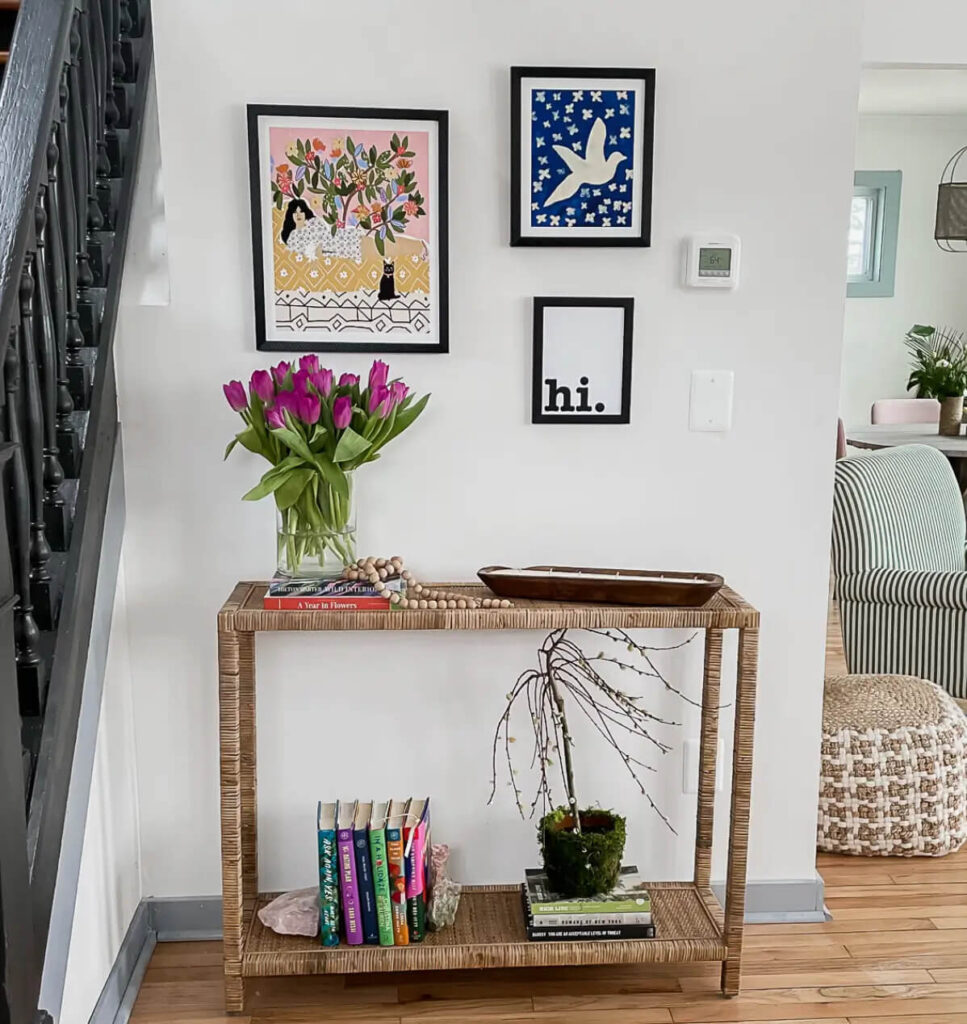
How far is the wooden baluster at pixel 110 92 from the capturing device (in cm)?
194

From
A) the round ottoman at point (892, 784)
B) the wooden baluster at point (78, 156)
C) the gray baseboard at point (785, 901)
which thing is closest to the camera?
the wooden baluster at point (78, 156)

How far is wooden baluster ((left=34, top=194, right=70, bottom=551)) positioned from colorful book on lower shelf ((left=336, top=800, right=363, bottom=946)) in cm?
73

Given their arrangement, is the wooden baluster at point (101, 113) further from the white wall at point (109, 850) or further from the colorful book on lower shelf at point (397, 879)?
the colorful book on lower shelf at point (397, 879)

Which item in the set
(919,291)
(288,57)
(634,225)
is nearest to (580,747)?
Answer: (634,225)

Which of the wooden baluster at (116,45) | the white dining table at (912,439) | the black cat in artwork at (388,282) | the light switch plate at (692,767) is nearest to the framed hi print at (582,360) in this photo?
the black cat in artwork at (388,282)

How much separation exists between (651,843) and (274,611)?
102 centimetres

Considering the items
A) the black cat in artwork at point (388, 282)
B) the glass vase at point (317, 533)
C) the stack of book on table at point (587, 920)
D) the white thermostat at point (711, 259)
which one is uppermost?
the white thermostat at point (711, 259)

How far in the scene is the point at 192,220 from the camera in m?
2.04

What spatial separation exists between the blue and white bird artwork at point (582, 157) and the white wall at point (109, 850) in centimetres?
113

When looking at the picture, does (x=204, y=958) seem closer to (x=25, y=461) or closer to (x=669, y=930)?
(x=669, y=930)

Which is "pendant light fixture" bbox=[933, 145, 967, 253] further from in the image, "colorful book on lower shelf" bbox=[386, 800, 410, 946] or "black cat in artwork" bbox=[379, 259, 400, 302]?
"colorful book on lower shelf" bbox=[386, 800, 410, 946]

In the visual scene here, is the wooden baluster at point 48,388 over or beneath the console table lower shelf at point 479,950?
over

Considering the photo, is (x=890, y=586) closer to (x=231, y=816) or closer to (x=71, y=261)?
(x=231, y=816)

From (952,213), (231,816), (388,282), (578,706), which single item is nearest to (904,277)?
(952,213)
